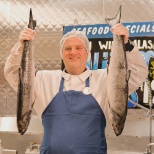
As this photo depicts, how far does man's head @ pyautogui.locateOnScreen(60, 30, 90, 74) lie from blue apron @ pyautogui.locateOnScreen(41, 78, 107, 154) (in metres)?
0.18

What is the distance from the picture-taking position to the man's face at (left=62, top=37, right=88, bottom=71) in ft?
7.14

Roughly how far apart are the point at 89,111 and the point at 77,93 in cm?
15

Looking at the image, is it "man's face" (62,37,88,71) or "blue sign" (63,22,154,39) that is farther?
"blue sign" (63,22,154,39)

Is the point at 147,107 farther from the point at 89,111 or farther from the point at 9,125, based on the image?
the point at 9,125

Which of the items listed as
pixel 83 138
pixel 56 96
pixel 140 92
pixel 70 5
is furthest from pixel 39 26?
pixel 83 138

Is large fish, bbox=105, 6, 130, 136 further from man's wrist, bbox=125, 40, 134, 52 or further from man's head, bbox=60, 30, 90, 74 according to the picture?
man's head, bbox=60, 30, 90, 74

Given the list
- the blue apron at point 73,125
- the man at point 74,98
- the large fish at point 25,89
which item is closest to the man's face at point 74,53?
the man at point 74,98

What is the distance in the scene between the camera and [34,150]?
3.36 metres

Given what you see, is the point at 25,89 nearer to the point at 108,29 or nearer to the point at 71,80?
the point at 71,80

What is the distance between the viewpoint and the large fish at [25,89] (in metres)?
1.95

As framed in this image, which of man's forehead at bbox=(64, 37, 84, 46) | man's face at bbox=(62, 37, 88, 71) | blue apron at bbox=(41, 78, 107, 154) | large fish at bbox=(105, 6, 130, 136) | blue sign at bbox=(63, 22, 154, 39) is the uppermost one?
blue sign at bbox=(63, 22, 154, 39)

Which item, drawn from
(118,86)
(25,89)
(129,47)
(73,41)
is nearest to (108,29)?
(73,41)

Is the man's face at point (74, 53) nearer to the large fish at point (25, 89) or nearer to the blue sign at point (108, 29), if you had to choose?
the large fish at point (25, 89)

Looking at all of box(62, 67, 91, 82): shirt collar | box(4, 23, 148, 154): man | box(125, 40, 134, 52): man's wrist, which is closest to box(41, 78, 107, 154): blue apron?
box(4, 23, 148, 154): man
